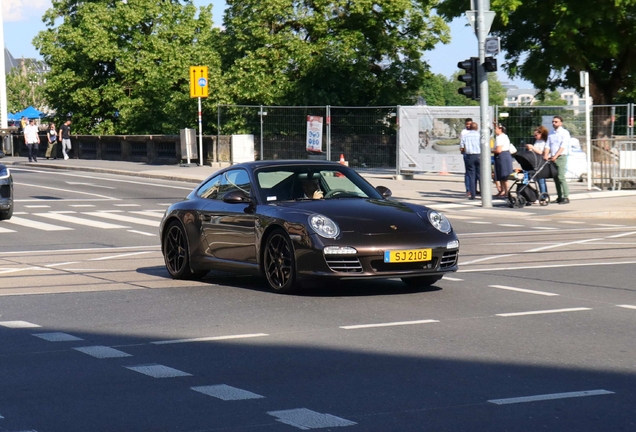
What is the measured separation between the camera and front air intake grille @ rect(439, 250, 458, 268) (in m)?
10.5

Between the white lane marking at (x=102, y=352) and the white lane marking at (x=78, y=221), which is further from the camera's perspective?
the white lane marking at (x=78, y=221)

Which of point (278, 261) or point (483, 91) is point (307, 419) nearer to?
point (278, 261)

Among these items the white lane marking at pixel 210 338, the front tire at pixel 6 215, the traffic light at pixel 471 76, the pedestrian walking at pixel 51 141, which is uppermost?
the traffic light at pixel 471 76

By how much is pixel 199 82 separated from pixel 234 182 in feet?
83.1

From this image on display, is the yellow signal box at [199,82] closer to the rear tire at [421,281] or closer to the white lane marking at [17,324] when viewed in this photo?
the rear tire at [421,281]

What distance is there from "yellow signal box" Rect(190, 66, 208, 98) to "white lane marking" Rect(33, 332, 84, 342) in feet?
93.8

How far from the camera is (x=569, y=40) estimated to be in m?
37.6

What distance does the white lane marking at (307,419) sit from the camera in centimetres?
538

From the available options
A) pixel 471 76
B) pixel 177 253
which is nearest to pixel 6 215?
pixel 471 76

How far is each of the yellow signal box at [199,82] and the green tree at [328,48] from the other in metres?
3.61

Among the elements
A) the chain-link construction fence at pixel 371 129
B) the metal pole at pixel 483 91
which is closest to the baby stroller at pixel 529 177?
the metal pole at pixel 483 91

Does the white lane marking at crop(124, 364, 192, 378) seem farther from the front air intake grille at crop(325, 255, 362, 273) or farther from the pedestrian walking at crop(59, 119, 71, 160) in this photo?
the pedestrian walking at crop(59, 119, 71, 160)

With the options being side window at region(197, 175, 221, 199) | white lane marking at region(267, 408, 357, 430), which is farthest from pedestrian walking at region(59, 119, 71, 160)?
white lane marking at region(267, 408, 357, 430)

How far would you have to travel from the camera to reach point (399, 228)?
10.3m
